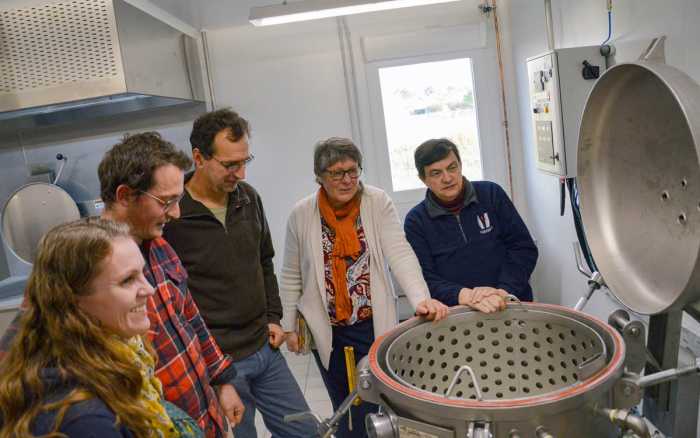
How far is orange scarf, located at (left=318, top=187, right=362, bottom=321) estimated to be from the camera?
179 cm

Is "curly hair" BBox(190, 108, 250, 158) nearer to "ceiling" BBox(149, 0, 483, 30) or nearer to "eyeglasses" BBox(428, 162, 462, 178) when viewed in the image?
"eyeglasses" BBox(428, 162, 462, 178)

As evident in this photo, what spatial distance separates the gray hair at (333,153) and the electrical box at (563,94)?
874 mm

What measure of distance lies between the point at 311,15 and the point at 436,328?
183cm

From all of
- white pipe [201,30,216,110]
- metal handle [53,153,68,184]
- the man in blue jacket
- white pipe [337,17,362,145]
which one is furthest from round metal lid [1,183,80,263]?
the man in blue jacket

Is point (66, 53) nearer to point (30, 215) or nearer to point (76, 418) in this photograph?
point (30, 215)

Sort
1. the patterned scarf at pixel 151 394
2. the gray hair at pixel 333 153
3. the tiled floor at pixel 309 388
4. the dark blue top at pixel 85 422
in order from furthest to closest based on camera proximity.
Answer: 1. the tiled floor at pixel 309 388
2. the gray hair at pixel 333 153
3. the patterned scarf at pixel 151 394
4. the dark blue top at pixel 85 422

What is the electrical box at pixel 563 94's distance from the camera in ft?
6.70

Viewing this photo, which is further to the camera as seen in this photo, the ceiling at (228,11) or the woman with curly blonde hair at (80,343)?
the ceiling at (228,11)

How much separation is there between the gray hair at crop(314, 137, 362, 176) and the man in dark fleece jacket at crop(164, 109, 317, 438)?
0.73ft

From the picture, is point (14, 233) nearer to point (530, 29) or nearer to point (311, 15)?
point (311, 15)

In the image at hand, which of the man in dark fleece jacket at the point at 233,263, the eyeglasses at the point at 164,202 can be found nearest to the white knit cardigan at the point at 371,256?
the man in dark fleece jacket at the point at 233,263

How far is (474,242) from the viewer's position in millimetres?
1770

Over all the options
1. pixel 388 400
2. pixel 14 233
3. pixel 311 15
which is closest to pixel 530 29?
pixel 311 15

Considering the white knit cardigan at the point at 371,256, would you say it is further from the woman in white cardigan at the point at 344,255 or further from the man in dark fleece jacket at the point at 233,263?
the man in dark fleece jacket at the point at 233,263
